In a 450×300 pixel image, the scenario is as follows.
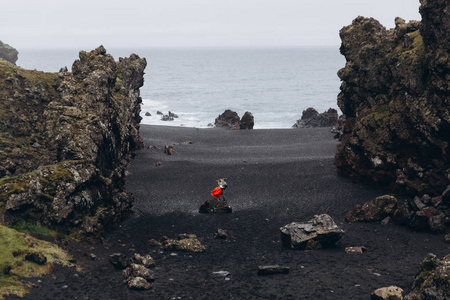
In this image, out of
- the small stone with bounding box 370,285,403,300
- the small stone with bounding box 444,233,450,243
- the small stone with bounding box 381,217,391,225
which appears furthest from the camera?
the small stone with bounding box 381,217,391,225

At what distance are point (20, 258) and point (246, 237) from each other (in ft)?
43.0

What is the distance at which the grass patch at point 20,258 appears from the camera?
1769 cm

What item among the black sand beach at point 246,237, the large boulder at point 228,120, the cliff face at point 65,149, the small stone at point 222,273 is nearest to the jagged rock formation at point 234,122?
the large boulder at point 228,120

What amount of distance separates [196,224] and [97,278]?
10.7 metres

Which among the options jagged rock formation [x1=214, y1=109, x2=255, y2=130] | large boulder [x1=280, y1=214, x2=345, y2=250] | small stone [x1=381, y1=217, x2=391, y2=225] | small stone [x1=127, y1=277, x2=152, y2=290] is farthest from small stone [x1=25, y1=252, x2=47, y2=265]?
jagged rock formation [x1=214, y1=109, x2=255, y2=130]

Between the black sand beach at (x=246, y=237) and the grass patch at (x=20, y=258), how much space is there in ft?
1.98

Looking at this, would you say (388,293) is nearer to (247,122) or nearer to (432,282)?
(432,282)

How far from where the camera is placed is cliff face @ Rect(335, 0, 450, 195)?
96.8ft

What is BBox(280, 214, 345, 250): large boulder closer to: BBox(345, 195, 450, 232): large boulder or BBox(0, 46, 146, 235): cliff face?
BBox(345, 195, 450, 232): large boulder

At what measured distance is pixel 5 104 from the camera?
3841 cm

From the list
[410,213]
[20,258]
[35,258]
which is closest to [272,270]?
[35,258]

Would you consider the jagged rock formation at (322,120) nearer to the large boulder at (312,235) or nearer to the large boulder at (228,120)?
the large boulder at (228,120)

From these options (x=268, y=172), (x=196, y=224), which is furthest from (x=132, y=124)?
(x=196, y=224)

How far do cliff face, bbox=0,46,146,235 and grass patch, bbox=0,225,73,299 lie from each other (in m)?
2.09
